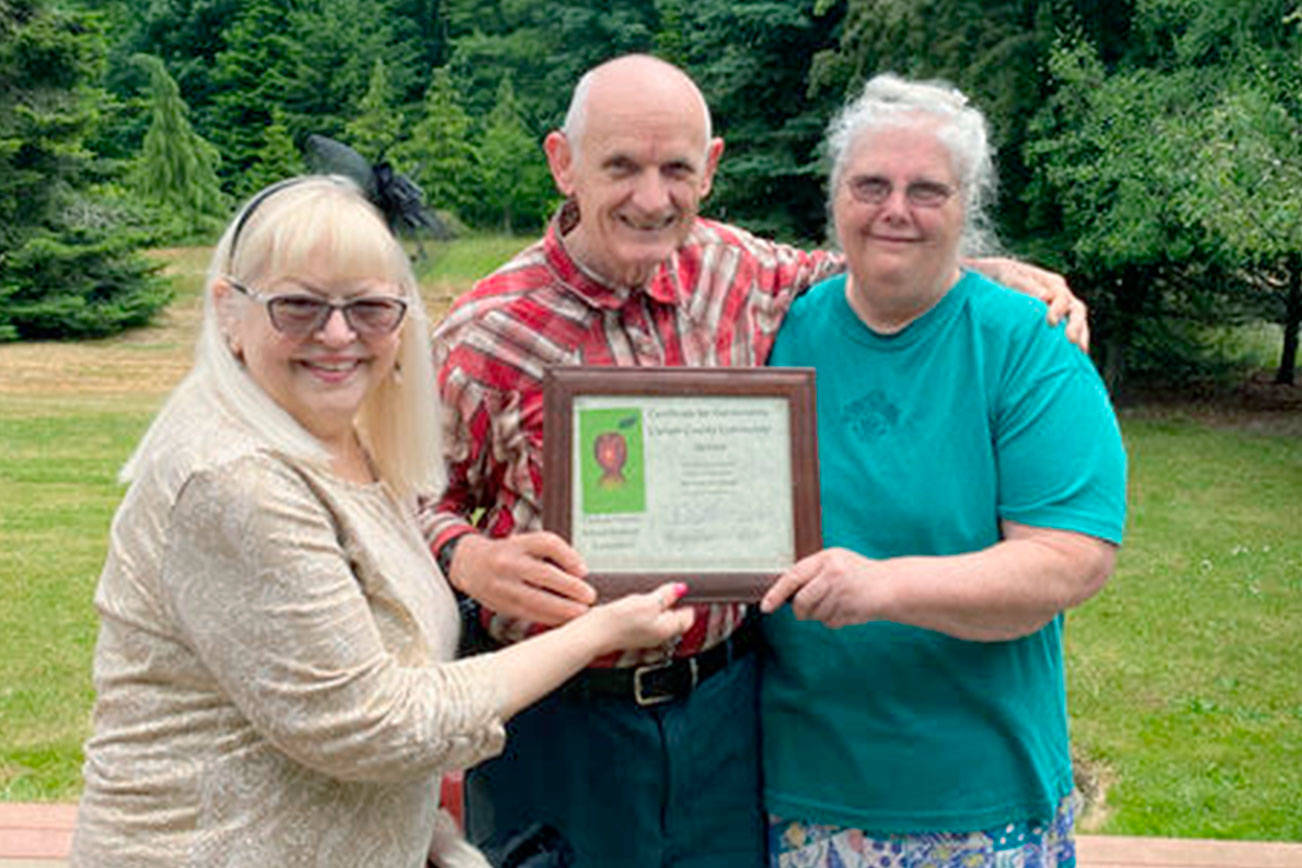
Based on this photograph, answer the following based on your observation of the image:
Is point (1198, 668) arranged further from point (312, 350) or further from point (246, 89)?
point (246, 89)

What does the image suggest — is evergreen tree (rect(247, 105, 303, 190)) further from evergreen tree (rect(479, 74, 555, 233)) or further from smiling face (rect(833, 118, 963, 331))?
smiling face (rect(833, 118, 963, 331))

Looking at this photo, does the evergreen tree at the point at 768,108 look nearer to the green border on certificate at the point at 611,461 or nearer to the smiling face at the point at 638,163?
the smiling face at the point at 638,163

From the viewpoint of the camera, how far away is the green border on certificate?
7.32 feet

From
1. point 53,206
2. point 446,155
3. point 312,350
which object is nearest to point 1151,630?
point 312,350

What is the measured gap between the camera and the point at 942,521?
2.27 meters

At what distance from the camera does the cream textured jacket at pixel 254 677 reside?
1.76 m

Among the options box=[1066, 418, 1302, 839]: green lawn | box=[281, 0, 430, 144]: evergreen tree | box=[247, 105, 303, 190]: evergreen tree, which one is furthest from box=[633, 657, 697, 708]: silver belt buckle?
box=[281, 0, 430, 144]: evergreen tree

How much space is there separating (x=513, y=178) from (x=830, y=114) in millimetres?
22140

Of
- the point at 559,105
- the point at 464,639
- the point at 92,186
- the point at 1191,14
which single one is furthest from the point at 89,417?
the point at 559,105

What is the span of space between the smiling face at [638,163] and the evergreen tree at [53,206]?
23.9m

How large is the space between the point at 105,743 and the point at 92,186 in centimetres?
2751

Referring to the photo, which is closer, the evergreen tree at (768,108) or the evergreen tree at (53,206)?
the evergreen tree at (768,108)

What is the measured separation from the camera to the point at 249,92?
1641 inches

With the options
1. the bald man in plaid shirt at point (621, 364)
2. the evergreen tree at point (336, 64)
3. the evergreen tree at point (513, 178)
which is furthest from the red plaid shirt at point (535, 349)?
the evergreen tree at point (336, 64)
